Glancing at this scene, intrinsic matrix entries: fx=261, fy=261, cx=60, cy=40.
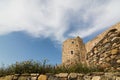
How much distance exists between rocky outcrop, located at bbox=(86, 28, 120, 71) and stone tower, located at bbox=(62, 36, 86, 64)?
27.2 metres

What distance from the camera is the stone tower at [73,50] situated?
35.2 m

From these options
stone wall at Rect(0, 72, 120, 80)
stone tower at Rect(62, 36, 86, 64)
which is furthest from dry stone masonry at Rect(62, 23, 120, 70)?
stone tower at Rect(62, 36, 86, 64)

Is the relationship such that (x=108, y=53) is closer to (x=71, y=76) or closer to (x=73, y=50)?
(x=71, y=76)

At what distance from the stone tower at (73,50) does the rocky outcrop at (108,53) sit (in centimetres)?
2724

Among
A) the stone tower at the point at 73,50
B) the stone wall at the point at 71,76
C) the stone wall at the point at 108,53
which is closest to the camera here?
the stone wall at the point at 71,76

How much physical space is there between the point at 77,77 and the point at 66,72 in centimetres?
43

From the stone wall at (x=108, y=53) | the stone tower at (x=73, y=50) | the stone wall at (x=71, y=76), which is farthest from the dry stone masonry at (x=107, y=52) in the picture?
the stone tower at (x=73, y=50)

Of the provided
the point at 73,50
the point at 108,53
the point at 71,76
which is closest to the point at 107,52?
the point at 108,53

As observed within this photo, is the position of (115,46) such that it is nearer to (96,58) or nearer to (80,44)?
(96,58)

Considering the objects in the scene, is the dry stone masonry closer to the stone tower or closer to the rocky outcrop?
the rocky outcrop

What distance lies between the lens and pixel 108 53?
7.11 meters

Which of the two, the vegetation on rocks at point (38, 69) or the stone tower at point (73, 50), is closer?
the vegetation on rocks at point (38, 69)

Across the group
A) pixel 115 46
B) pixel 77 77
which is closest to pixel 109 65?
pixel 115 46

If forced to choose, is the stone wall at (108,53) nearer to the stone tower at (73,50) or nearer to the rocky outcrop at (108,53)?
the rocky outcrop at (108,53)
